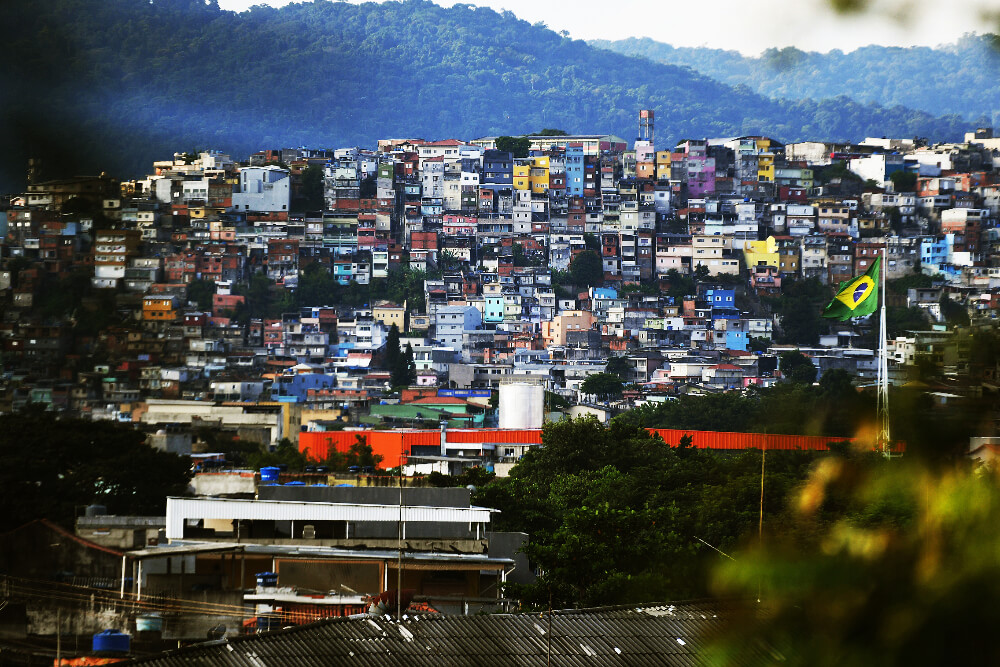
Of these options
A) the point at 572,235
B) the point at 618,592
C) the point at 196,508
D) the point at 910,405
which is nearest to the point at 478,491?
the point at 196,508

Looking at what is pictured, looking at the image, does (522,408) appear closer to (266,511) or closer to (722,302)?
(722,302)

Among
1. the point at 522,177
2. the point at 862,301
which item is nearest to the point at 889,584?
the point at 862,301

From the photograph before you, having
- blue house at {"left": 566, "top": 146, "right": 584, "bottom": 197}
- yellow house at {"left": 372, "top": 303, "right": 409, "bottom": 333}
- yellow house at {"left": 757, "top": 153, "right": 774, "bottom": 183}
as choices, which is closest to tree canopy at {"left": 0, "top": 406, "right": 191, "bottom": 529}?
yellow house at {"left": 372, "top": 303, "right": 409, "bottom": 333}

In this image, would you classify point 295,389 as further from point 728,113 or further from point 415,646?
point 728,113

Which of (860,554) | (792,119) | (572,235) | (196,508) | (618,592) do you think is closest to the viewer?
(860,554)

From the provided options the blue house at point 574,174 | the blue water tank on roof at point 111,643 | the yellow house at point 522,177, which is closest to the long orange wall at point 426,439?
the blue water tank on roof at point 111,643
